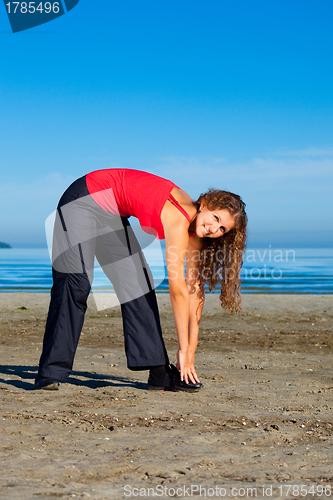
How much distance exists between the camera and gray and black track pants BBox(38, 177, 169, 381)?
10.8 feet

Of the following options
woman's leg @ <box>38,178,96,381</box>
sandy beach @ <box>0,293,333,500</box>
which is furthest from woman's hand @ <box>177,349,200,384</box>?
woman's leg @ <box>38,178,96,381</box>

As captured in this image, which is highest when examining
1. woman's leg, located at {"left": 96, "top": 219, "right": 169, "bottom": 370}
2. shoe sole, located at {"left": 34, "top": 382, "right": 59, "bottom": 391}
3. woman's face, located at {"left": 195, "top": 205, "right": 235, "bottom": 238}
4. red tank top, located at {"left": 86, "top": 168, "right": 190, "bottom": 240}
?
red tank top, located at {"left": 86, "top": 168, "right": 190, "bottom": 240}

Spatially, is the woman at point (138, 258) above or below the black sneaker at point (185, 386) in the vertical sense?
above

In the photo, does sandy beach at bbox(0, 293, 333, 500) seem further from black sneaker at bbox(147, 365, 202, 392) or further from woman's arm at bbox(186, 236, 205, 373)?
woman's arm at bbox(186, 236, 205, 373)

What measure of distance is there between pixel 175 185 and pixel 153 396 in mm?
1471

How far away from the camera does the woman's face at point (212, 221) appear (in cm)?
307

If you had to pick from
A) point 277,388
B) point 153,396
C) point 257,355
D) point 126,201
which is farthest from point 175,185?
point 257,355

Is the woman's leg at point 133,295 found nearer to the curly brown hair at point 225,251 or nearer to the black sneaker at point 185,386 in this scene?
the black sneaker at point 185,386

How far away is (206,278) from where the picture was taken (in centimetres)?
354

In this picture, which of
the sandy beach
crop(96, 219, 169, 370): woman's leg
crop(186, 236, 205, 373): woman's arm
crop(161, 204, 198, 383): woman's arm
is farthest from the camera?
crop(186, 236, 205, 373): woman's arm

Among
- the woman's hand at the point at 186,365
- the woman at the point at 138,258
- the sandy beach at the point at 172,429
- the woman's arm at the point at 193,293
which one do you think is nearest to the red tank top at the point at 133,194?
the woman at the point at 138,258

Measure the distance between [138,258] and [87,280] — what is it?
41 cm

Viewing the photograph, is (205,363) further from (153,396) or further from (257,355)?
(153,396)

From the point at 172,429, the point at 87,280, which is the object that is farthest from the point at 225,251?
the point at 172,429
